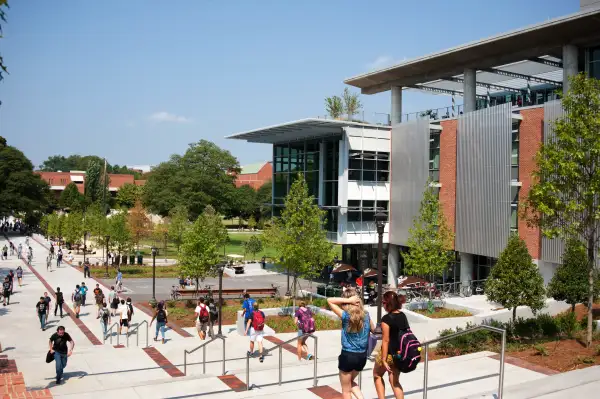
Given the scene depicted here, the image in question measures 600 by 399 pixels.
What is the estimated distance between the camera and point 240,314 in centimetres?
2252

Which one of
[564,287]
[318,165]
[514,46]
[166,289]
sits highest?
[514,46]

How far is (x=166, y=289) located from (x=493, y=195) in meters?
20.8

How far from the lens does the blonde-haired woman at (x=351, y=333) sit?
7121mm

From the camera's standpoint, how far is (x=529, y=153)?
29531mm

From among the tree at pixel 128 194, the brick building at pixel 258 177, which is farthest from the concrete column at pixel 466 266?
the brick building at pixel 258 177

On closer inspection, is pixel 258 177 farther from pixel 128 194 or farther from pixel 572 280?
pixel 572 280

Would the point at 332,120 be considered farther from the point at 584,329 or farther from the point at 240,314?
the point at 584,329

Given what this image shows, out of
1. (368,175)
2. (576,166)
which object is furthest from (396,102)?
(576,166)

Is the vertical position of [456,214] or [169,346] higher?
[456,214]

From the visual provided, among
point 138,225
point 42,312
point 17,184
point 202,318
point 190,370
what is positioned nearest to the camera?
point 190,370

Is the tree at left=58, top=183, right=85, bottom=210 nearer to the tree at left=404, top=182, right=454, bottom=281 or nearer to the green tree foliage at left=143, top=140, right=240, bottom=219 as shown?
the green tree foliage at left=143, top=140, right=240, bottom=219

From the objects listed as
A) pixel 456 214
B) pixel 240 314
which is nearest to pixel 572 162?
pixel 240 314

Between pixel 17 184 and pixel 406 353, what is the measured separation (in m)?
88.4

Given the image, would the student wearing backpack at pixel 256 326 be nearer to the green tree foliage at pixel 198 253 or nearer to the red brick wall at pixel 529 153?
the green tree foliage at pixel 198 253
